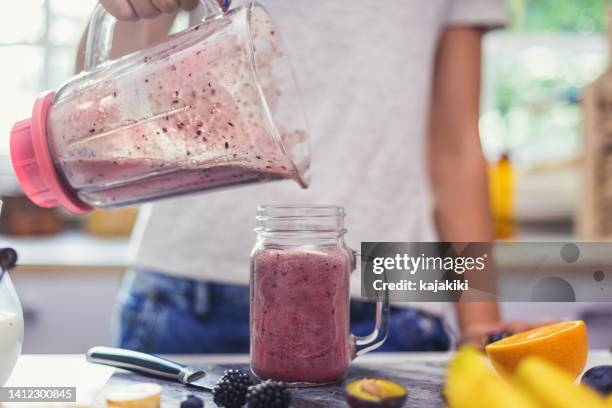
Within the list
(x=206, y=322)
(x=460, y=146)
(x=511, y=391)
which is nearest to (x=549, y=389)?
(x=511, y=391)

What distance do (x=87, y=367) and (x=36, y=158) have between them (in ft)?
0.76

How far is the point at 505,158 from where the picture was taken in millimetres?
1988

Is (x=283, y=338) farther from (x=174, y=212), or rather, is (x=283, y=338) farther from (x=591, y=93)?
(x=591, y=93)

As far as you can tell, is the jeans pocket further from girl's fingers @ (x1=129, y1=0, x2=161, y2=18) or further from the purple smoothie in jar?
girl's fingers @ (x1=129, y1=0, x2=161, y2=18)

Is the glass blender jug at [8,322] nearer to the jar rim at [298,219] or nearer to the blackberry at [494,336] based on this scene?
the jar rim at [298,219]

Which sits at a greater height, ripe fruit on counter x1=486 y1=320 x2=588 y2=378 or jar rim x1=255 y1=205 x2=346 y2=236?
jar rim x1=255 y1=205 x2=346 y2=236

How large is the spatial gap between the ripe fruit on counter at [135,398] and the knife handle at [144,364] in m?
0.09

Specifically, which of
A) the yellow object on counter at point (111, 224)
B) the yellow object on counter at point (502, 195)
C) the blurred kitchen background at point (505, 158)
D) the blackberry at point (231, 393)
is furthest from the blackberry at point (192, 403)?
the yellow object on counter at point (111, 224)

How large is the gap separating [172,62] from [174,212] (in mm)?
389

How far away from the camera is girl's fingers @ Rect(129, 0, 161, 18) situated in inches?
25.3

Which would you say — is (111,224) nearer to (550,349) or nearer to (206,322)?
(206,322)

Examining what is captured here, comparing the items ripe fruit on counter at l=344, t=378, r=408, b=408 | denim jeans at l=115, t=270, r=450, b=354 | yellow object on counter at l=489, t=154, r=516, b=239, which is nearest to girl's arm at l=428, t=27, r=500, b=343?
denim jeans at l=115, t=270, r=450, b=354

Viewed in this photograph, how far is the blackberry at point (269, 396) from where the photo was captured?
1.88 ft

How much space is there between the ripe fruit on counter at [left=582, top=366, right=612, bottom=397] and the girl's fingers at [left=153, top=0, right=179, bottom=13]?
49 cm
